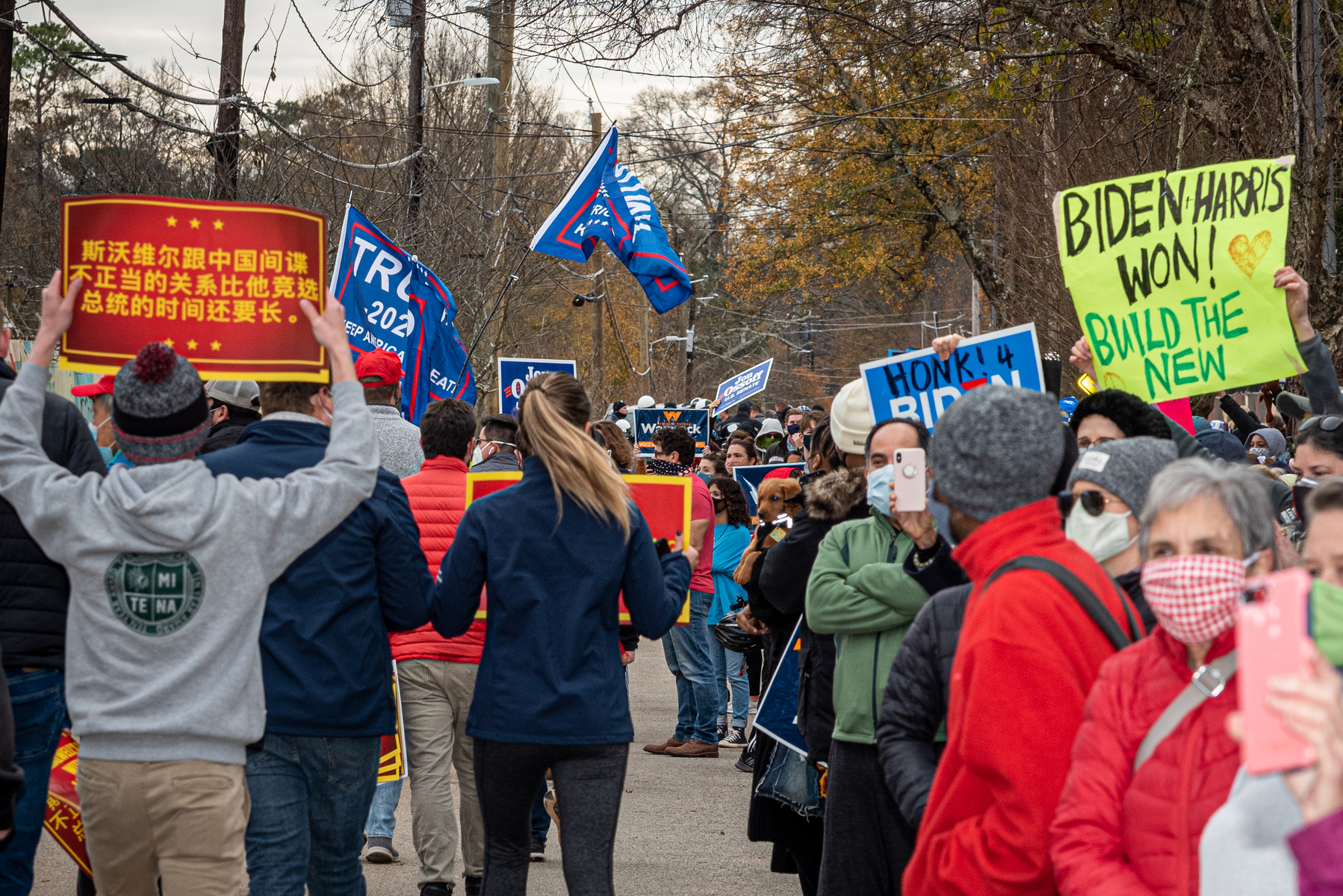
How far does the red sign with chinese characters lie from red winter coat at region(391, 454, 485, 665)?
1960 mm

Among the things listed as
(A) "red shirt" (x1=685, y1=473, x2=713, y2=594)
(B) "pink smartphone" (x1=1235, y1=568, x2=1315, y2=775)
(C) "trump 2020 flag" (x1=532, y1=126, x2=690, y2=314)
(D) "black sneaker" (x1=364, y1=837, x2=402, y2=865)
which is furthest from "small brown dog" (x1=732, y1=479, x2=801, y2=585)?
(B) "pink smartphone" (x1=1235, y1=568, x2=1315, y2=775)

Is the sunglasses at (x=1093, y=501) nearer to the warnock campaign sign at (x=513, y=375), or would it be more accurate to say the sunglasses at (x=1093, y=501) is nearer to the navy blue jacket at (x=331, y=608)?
the navy blue jacket at (x=331, y=608)

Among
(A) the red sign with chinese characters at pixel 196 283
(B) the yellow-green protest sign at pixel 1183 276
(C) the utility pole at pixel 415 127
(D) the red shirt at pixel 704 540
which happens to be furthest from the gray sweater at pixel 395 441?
(C) the utility pole at pixel 415 127

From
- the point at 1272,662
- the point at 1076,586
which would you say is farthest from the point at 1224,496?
the point at 1272,662

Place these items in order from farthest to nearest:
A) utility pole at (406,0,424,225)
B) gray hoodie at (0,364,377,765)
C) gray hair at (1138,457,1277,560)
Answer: utility pole at (406,0,424,225) → gray hoodie at (0,364,377,765) → gray hair at (1138,457,1277,560)

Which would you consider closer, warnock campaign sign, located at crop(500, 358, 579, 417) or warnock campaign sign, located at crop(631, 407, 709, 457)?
warnock campaign sign, located at crop(500, 358, 579, 417)

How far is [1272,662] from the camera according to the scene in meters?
1.54

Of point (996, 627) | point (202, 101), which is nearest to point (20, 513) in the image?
point (996, 627)

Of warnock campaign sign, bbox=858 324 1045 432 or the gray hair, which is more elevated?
warnock campaign sign, bbox=858 324 1045 432

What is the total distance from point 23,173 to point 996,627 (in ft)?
108

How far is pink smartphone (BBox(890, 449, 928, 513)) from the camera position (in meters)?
3.60

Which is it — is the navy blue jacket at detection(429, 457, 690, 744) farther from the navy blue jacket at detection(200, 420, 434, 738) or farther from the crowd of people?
the navy blue jacket at detection(200, 420, 434, 738)

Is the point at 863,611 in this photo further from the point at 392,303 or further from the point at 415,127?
the point at 415,127

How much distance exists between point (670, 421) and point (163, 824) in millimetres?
16127
